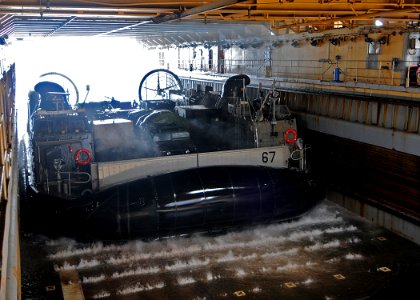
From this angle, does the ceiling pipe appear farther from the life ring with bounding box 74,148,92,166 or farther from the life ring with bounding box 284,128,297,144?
the life ring with bounding box 284,128,297,144

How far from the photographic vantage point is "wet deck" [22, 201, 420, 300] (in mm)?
5391

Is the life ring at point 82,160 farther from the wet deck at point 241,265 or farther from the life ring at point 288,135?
the life ring at point 288,135

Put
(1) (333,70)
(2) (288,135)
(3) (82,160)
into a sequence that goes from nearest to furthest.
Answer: (3) (82,160)
(2) (288,135)
(1) (333,70)

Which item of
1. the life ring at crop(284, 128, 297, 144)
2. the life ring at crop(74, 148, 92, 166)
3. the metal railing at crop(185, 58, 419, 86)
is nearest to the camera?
the life ring at crop(74, 148, 92, 166)

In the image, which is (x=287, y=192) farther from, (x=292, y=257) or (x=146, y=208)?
(x=146, y=208)

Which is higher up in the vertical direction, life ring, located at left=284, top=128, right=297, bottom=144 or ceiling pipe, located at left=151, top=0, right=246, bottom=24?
ceiling pipe, located at left=151, top=0, right=246, bottom=24

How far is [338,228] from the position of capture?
24.6ft

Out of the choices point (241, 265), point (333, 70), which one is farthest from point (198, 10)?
point (333, 70)

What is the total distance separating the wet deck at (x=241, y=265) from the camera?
5.39m

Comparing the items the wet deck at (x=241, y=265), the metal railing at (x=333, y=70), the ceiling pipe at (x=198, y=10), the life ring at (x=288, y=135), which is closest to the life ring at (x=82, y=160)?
the wet deck at (x=241, y=265)

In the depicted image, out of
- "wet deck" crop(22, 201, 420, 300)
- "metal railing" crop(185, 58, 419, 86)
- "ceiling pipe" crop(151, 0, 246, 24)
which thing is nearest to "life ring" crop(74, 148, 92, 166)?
"wet deck" crop(22, 201, 420, 300)

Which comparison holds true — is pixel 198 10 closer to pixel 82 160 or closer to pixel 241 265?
pixel 82 160

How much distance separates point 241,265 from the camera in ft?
19.9

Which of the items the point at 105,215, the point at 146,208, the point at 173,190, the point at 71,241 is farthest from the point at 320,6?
the point at 71,241
